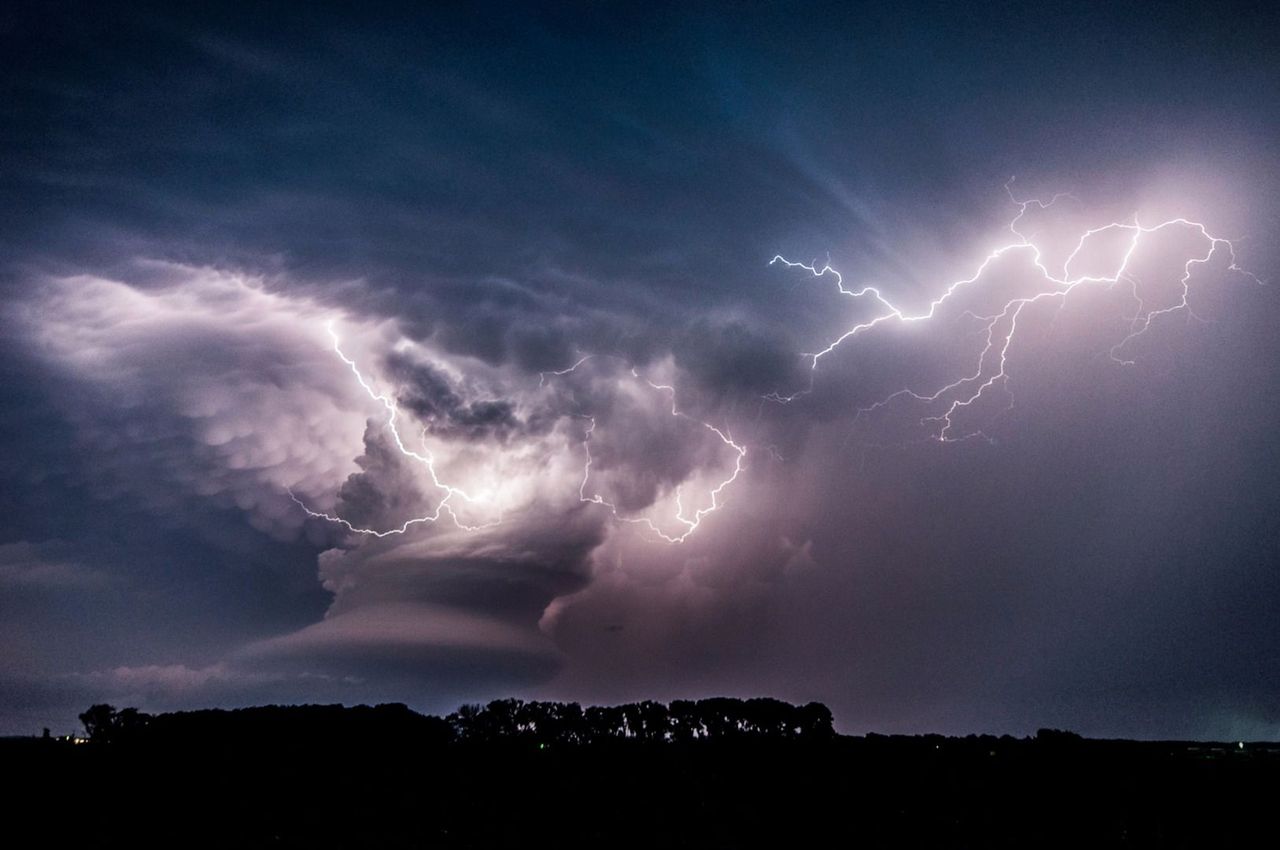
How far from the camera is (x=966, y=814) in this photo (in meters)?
21.5

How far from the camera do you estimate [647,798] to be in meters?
22.3

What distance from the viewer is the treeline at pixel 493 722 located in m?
50.2

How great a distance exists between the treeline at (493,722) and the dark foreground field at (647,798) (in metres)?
20.9

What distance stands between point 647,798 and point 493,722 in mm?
54782

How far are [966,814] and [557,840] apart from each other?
10074 mm

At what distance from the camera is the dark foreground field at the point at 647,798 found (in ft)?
67.5

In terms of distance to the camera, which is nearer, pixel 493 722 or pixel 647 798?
pixel 647 798

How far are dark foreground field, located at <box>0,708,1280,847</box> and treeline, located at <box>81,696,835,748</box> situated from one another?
2090cm

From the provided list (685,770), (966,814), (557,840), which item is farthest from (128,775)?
(966,814)

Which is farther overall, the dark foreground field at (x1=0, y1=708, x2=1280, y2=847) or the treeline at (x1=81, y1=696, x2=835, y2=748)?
the treeline at (x1=81, y1=696, x2=835, y2=748)

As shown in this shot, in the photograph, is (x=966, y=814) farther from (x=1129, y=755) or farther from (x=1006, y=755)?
(x=1129, y=755)

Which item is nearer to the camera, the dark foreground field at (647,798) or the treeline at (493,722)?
the dark foreground field at (647,798)

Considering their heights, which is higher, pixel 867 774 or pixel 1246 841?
pixel 867 774

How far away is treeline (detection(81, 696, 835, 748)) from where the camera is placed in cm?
5025
